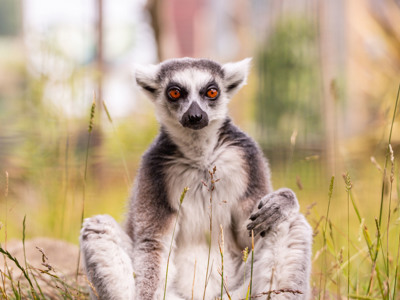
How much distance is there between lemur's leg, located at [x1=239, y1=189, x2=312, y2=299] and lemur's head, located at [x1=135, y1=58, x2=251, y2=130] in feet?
1.65

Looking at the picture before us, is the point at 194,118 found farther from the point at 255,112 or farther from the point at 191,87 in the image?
the point at 255,112

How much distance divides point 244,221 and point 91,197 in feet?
6.72

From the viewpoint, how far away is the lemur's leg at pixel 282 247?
1990 millimetres

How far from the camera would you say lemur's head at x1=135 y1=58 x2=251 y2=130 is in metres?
2.25

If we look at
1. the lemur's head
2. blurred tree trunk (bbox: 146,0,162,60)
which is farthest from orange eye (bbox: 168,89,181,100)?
blurred tree trunk (bbox: 146,0,162,60)

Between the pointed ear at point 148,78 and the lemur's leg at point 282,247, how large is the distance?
90 centimetres

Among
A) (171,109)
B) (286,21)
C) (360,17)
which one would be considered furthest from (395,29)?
(171,109)

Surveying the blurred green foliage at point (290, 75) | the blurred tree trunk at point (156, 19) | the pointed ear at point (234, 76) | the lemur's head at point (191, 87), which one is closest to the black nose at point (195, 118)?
the lemur's head at point (191, 87)

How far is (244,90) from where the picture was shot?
28.0ft

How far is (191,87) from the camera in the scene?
2.33 m

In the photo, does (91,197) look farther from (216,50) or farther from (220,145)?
(216,50)

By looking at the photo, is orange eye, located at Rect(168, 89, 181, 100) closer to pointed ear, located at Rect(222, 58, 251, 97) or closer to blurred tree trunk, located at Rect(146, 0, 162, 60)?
pointed ear, located at Rect(222, 58, 251, 97)

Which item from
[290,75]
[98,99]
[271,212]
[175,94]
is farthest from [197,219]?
[290,75]

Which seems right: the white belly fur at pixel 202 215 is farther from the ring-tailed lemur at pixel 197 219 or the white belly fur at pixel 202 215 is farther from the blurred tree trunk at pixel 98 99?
the blurred tree trunk at pixel 98 99
